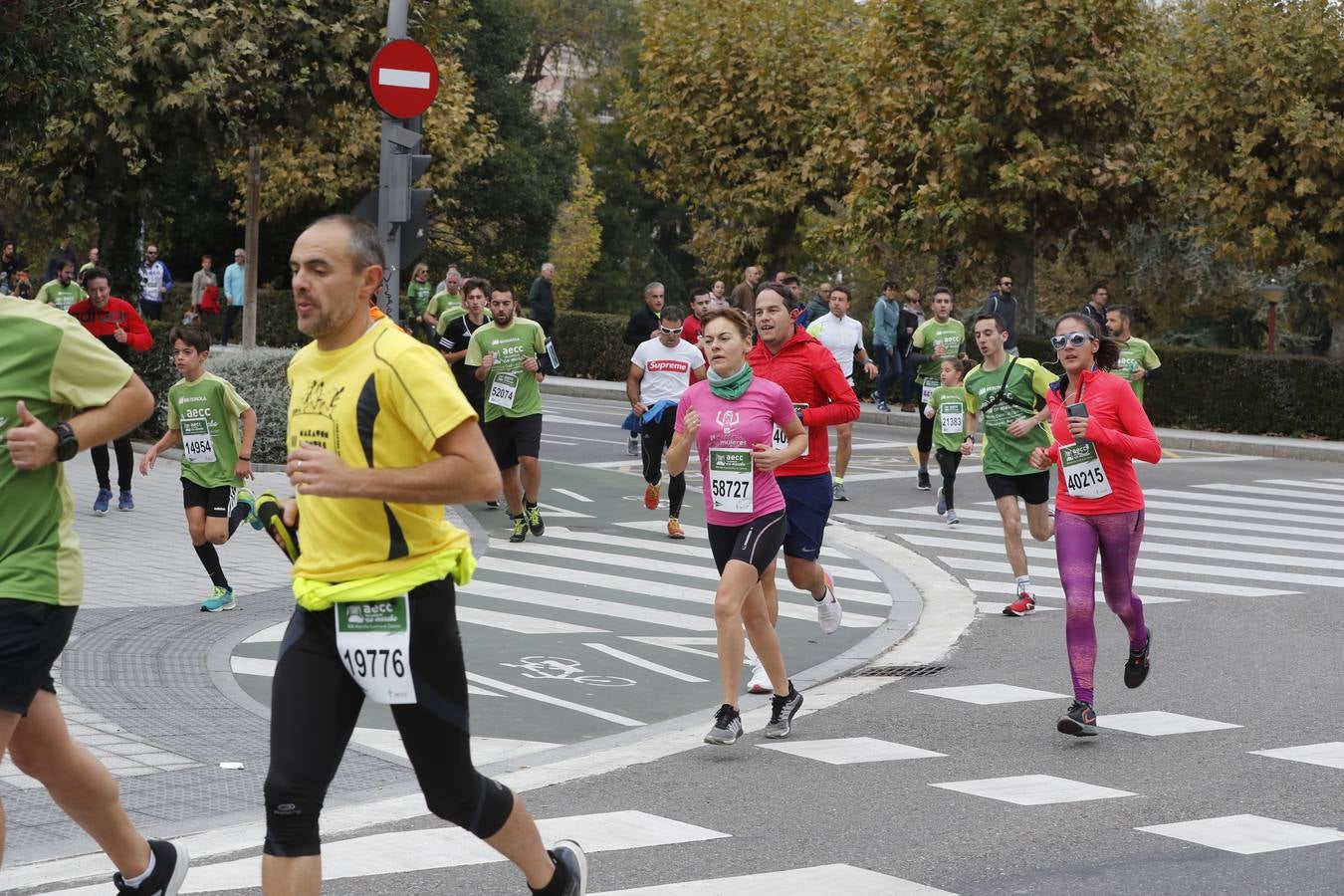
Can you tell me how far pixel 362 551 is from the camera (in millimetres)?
4484

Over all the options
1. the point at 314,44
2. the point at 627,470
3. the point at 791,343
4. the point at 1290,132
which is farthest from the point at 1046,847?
the point at 1290,132

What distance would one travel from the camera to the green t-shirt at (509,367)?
14.9 metres

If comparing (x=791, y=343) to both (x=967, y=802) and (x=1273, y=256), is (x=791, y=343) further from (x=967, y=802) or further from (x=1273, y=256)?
(x=1273, y=256)

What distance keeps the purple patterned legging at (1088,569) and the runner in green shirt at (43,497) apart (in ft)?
15.3

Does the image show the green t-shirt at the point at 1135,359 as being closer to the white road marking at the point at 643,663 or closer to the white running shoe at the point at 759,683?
the white road marking at the point at 643,663

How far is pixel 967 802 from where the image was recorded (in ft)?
22.6

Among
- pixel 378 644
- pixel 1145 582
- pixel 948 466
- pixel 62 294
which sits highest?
pixel 62 294

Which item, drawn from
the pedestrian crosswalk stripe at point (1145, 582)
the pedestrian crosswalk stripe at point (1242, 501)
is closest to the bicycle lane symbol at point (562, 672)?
the pedestrian crosswalk stripe at point (1145, 582)

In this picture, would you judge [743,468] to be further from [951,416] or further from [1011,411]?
[951,416]

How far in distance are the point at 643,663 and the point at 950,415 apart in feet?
19.3

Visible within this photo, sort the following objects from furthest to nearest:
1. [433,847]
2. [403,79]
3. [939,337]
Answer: [939,337], [403,79], [433,847]

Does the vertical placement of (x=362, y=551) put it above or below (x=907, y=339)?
below

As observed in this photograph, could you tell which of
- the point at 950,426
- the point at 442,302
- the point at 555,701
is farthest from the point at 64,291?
the point at 555,701

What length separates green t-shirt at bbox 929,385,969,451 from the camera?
49.1ft
